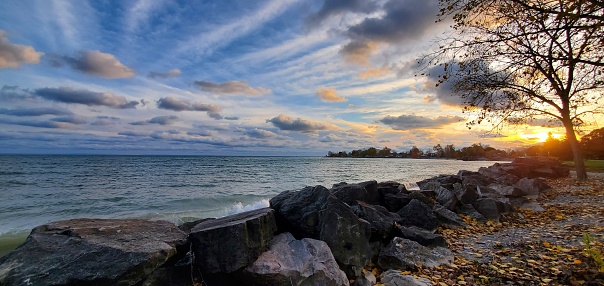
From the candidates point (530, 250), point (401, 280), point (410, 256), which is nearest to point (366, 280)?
point (401, 280)

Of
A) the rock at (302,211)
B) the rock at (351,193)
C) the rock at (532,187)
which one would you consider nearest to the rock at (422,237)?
the rock at (302,211)

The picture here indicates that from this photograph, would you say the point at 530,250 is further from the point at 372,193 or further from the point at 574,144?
the point at 574,144

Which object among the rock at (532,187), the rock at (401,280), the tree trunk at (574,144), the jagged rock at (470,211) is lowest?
the rock at (401,280)

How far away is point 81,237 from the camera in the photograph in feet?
16.6

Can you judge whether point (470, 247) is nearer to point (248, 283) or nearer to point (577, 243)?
point (577, 243)

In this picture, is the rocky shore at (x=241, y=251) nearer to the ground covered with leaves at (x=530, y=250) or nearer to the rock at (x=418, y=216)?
the ground covered with leaves at (x=530, y=250)

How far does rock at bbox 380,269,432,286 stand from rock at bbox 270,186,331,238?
1688 millimetres

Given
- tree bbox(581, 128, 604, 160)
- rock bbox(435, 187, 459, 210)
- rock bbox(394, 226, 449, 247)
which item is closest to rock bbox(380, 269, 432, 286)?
rock bbox(394, 226, 449, 247)

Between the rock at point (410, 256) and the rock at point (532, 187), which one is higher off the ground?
the rock at point (532, 187)

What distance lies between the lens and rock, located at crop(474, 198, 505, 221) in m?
10.4

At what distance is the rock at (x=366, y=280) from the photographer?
5.84 metres

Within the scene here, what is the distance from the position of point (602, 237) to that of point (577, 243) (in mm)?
908

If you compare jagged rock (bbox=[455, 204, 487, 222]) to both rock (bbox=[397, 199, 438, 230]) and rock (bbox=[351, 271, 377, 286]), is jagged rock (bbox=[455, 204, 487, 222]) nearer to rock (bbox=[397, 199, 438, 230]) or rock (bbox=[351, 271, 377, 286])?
rock (bbox=[397, 199, 438, 230])

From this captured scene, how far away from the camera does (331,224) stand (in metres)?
6.52
